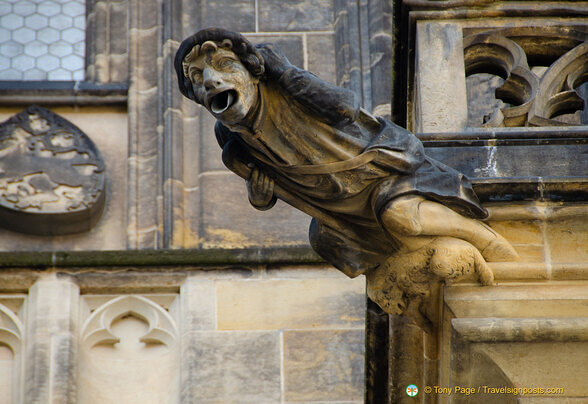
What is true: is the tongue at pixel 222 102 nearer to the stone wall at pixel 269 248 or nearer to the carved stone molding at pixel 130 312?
the stone wall at pixel 269 248

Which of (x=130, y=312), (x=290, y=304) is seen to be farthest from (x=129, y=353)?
(x=290, y=304)

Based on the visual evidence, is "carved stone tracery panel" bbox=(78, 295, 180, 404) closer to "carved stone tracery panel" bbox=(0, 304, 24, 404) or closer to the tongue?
"carved stone tracery panel" bbox=(0, 304, 24, 404)

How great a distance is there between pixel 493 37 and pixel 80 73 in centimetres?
333

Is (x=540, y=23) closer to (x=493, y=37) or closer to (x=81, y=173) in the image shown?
(x=493, y=37)

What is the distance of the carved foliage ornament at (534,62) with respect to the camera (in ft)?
21.3

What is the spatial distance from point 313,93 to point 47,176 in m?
3.16

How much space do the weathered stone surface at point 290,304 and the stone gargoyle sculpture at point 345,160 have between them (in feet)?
7.43

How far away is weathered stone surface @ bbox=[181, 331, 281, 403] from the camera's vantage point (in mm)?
8055

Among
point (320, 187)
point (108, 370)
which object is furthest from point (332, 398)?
point (320, 187)

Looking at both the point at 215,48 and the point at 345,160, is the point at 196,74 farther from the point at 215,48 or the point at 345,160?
the point at 345,160

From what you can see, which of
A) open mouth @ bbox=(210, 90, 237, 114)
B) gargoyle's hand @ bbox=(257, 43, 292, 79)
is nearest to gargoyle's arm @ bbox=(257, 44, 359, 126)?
gargoyle's hand @ bbox=(257, 43, 292, 79)

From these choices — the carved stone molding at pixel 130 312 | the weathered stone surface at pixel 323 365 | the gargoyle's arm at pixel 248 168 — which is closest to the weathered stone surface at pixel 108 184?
the carved stone molding at pixel 130 312

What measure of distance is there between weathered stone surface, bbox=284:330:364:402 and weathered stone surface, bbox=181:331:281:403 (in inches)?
2.4

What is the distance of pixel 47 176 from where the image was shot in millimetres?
8820
